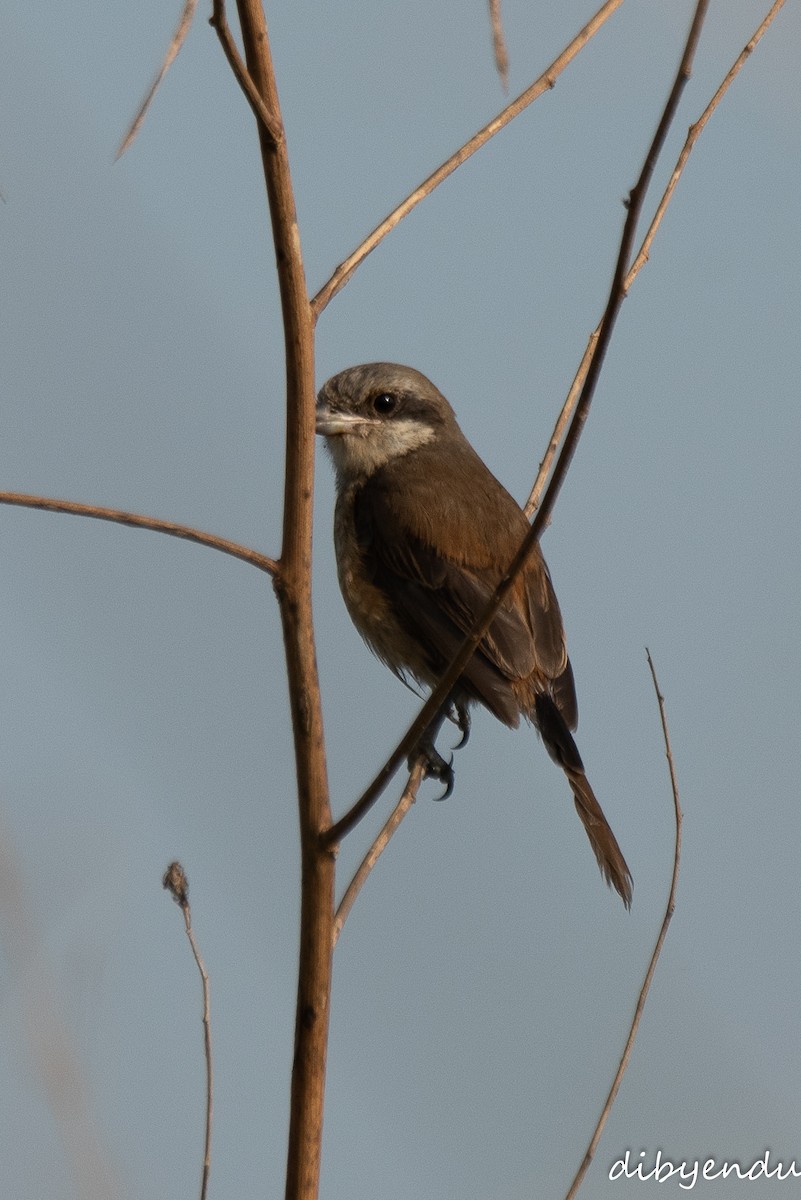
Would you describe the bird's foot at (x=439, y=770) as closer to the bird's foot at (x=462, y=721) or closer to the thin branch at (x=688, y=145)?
the bird's foot at (x=462, y=721)

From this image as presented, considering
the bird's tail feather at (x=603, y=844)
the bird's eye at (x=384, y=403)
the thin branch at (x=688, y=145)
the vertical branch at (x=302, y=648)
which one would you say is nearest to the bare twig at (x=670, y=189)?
the thin branch at (x=688, y=145)

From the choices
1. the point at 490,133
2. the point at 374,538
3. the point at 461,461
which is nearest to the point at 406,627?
the point at 374,538

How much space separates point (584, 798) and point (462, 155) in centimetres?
228

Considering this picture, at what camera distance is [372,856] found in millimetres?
2816

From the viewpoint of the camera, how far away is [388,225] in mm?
2592

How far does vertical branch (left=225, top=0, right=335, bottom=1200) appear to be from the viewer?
2232mm

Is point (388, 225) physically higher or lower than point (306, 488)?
higher

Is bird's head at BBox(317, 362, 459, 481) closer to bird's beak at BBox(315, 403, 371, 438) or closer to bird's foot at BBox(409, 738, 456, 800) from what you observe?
bird's beak at BBox(315, 403, 371, 438)

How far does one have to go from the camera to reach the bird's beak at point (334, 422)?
17.2 ft

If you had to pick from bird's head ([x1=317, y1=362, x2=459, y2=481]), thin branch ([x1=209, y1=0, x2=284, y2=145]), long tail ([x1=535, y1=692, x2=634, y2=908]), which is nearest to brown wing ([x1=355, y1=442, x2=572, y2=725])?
long tail ([x1=535, y1=692, x2=634, y2=908])

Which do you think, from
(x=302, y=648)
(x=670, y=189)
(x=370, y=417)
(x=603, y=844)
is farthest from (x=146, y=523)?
(x=370, y=417)

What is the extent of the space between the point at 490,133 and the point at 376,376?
8.76 ft

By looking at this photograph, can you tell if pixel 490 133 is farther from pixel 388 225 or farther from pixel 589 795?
pixel 589 795

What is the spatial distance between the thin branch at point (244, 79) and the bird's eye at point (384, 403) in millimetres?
3146
